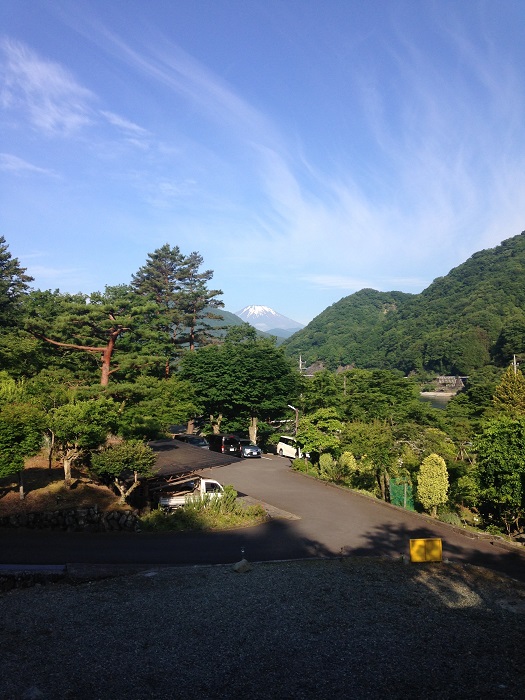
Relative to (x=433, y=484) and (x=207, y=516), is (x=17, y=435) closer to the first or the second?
(x=207, y=516)

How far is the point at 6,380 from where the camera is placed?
71.1 feet

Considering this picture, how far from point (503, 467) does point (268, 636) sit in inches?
408

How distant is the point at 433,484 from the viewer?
18.6 metres

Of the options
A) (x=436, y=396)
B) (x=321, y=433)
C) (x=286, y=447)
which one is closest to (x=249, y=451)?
(x=286, y=447)

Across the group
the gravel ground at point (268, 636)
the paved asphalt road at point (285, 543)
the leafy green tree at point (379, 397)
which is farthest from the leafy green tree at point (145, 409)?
the leafy green tree at point (379, 397)

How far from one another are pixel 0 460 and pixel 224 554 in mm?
7479

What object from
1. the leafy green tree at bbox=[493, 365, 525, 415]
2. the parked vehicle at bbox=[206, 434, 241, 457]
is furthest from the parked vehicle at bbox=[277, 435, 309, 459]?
the leafy green tree at bbox=[493, 365, 525, 415]

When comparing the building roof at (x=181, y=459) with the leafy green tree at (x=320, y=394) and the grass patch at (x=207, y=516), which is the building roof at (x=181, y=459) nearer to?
the grass patch at (x=207, y=516)

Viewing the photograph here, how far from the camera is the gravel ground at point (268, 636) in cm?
714

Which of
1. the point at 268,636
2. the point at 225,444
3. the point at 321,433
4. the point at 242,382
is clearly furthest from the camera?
the point at 242,382

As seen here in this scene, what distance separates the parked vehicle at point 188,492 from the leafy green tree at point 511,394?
918 inches

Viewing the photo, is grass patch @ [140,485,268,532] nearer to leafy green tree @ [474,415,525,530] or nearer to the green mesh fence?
the green mesh fence

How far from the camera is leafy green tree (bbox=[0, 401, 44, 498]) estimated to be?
15.2 metres

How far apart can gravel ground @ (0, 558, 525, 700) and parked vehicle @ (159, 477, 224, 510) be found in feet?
20.6
